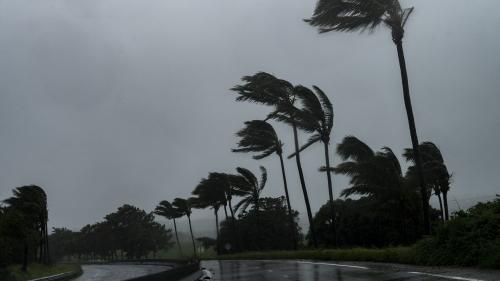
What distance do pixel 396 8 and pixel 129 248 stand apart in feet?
386

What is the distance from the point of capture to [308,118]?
107 feet

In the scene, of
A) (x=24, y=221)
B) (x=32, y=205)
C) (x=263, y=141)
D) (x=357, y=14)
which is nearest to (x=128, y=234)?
(x=32, y=205)

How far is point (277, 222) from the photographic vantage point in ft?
236

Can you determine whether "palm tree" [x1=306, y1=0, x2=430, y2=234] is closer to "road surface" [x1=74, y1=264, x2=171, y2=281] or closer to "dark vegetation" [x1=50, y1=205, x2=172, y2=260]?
"road surface" [x1=74, y1=264, x2=171, y2=281]

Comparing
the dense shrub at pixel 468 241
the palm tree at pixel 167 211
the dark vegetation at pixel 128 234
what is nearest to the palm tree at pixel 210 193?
the palm tree at pixel 167 211

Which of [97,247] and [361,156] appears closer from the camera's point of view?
[361,156]

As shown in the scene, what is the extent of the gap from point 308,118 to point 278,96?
9.43 ft

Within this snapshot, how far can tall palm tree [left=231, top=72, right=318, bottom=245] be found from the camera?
34.1 m

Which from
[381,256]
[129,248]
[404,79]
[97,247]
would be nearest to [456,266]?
[381,256]

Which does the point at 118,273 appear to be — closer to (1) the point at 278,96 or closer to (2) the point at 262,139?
(2) the point at 262,139

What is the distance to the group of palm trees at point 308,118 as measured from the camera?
20.0 metres

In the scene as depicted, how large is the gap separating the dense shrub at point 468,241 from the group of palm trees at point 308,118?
3.53 m

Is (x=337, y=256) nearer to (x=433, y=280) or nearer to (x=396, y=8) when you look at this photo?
(x=396, y=8)

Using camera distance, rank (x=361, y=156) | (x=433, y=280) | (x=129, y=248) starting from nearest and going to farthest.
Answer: (x=433, y=280)
(x=361, y=156)
(x=129, y=248)
